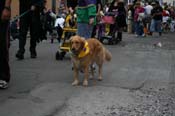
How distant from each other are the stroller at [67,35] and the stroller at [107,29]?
600 centimetres

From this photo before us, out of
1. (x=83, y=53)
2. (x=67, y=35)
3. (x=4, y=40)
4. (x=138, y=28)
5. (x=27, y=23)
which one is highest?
(x=27, y=23)

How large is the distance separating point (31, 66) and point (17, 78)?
5.28 ft

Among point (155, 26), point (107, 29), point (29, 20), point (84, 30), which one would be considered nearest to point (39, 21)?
point (29, 20)

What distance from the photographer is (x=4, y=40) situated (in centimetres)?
804

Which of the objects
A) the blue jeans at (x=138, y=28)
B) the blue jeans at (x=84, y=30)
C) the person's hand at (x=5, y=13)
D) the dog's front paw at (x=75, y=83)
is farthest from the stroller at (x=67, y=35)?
the blue jeans at (x=138, y=28)

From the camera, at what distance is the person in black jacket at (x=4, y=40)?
795cm

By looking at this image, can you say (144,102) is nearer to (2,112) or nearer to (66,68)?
(2,112)

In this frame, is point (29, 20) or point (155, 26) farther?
point (155, 26)

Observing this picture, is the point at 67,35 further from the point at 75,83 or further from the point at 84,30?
the point at 75,83

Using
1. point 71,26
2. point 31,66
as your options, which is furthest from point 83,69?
point 71,26

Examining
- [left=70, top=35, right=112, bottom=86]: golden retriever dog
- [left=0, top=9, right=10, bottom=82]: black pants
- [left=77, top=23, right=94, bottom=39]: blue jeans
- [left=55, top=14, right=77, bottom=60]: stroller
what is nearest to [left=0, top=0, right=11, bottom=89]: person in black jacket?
[left=0, top=9, right=10, bottom=82]: black pants

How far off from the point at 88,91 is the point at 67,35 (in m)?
4.77

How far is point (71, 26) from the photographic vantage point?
13.1 meters

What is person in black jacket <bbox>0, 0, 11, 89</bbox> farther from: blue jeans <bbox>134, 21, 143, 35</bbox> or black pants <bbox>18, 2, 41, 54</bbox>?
blue jeans <bbox>134, 21, 143, 35</bbox>
